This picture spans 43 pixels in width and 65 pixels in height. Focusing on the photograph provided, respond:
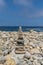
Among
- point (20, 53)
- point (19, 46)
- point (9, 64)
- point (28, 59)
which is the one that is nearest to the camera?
point (9, 64)

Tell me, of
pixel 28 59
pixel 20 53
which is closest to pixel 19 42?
pixel 20 53

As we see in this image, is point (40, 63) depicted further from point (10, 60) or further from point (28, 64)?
point (10, 60)

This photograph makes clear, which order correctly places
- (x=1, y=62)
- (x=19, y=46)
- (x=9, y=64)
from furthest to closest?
1. (x=19, y=46)
2. (x=1, y=62)
3. (x=9, y=64)

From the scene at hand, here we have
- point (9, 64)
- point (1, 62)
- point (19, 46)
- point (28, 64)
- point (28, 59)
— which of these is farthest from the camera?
point (19, 46)

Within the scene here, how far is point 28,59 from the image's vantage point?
10.5 metres

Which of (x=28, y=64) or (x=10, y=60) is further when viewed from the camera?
(x=28, y=64)

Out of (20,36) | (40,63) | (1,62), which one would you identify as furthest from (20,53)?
(1,62)

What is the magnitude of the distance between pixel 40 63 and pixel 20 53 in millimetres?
3490

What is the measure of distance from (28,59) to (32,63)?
1.13 metres

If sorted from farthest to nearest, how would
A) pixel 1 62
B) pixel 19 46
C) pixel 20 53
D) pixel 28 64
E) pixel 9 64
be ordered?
pixel 19 46, pixel 20 53, pixel 28 64, pixel 1 62, pixel 9 64

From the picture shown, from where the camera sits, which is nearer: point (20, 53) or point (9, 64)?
point (9, 64)

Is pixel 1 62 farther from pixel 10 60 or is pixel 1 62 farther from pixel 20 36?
pixel 20 36

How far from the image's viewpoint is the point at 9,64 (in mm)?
7887

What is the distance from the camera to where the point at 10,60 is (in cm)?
813
